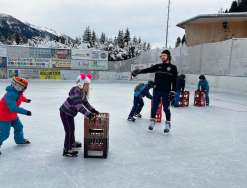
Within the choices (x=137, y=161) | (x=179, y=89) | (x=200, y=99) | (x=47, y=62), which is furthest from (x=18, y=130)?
(x=47, y=62)

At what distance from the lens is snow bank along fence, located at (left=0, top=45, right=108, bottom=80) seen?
25.3 metres

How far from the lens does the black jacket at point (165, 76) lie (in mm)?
5309

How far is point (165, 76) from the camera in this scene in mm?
5332

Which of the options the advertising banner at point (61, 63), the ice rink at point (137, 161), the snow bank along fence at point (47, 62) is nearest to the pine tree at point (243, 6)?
the snow bank along fence at point (47, 62)

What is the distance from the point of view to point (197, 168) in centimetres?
370

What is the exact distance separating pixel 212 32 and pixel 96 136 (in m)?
24.3

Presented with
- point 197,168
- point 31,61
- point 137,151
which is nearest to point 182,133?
point 137,151

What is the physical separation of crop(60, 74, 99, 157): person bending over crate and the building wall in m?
23.6

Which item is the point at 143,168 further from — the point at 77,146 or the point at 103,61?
the point at 103,61

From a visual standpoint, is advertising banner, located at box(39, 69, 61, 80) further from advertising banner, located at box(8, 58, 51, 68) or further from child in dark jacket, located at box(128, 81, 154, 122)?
child in dark jacket, located at box(128, 81, 154, 122)

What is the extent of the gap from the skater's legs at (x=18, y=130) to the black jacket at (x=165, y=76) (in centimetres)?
236

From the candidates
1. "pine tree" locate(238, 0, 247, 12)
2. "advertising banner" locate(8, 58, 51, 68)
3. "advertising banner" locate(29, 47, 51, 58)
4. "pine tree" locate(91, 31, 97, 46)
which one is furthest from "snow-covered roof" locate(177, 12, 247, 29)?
"pine tree" locate(91, 31, 97, 46)

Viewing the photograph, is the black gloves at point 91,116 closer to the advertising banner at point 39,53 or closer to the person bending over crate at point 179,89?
the person bending over crate at point 179,89

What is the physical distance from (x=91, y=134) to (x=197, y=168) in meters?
1.49
